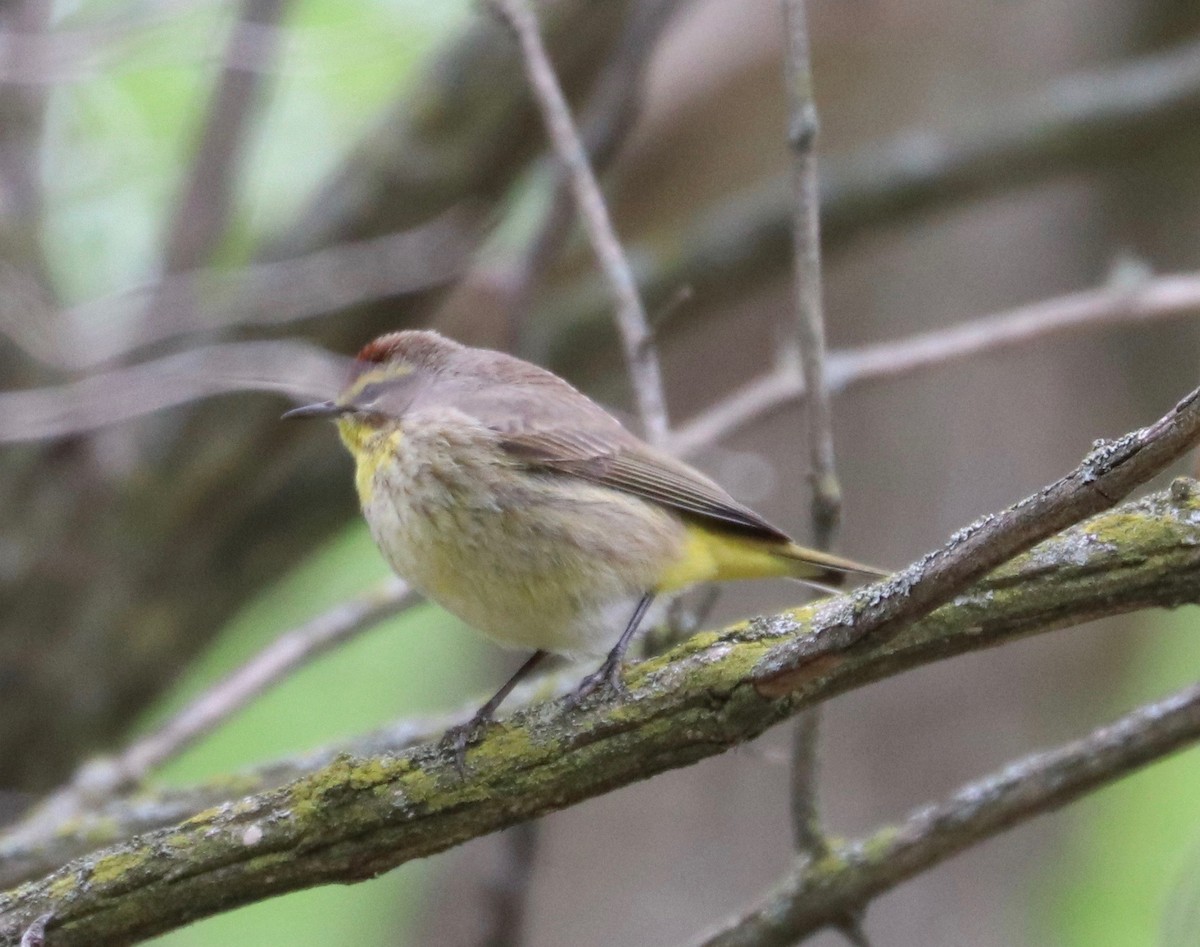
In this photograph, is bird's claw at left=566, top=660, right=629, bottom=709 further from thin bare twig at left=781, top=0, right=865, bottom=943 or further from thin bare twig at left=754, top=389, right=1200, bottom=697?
thin bare twig at left=781, top=0, right=865, bottom=943

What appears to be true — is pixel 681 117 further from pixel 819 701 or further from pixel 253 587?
pixel 819 701

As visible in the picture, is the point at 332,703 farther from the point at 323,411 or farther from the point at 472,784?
the point at 472,784

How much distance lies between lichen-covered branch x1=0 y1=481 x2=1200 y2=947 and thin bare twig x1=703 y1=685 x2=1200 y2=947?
59 cm

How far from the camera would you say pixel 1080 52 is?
6.77m

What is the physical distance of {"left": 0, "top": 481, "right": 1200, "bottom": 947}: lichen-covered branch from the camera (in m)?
2.44

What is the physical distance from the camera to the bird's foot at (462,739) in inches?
103

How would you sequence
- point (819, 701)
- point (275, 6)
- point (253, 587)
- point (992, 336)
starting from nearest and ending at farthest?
point (819, 701) → point (992, 336) → point (275, 6) → point (253, 587)

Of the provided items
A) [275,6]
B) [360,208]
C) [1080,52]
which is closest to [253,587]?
[360,208]

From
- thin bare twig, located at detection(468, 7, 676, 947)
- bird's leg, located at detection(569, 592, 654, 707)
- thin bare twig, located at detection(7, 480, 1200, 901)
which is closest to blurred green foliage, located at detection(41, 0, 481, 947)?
thin bare twig, located at detection(468, 7, 676, 947)

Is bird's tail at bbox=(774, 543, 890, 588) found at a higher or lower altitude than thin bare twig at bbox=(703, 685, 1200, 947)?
higher

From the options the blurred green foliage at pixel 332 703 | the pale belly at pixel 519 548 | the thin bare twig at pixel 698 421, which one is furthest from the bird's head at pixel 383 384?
the blurred green foliage at pixel 332 703

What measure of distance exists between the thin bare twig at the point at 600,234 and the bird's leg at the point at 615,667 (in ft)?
2.28

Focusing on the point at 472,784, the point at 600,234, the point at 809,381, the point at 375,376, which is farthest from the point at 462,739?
the point at 600,234

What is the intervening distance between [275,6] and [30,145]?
1.42 m
